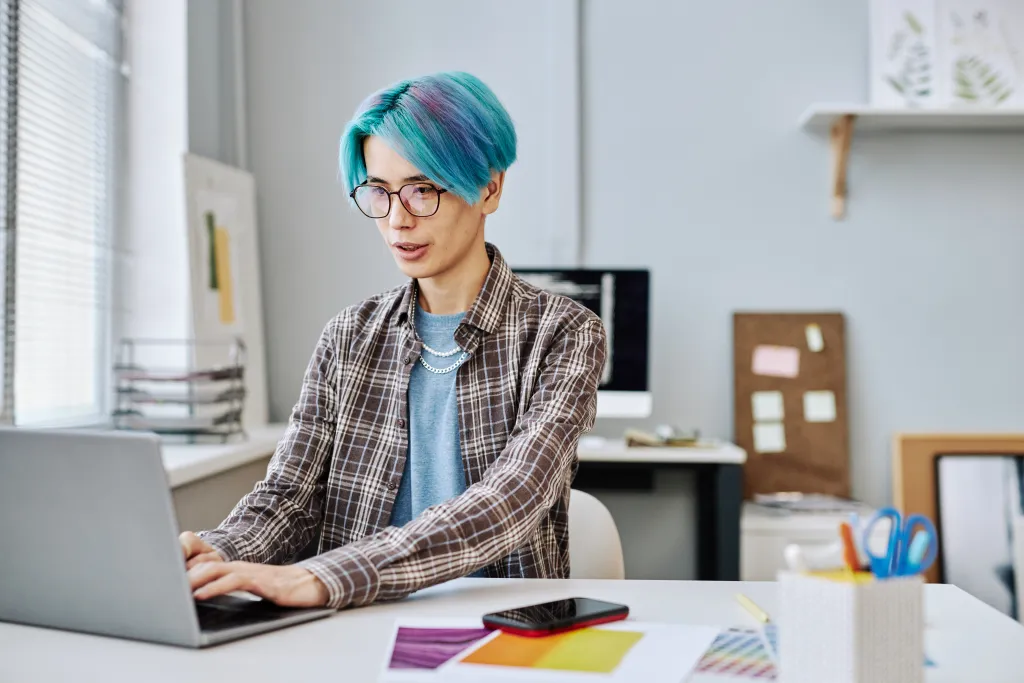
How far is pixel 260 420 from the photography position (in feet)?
10.1

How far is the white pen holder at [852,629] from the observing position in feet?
2.21

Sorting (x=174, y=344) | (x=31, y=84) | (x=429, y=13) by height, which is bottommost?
(x=174, y=344)

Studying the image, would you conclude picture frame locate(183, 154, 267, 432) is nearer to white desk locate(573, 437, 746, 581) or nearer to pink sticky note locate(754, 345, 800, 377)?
white desk locate(573, 437, 746, 581)

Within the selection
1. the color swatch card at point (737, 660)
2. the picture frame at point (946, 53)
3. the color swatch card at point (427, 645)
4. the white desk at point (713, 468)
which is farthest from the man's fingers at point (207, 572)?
the picture frame at point (946, 53)

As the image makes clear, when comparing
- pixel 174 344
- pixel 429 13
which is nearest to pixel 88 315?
pixel 174 344

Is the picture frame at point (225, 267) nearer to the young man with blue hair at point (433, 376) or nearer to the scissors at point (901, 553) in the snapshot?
the young man with blue hair at point (433, 376)

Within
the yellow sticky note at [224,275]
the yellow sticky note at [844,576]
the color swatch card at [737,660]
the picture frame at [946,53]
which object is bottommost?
the color swatch card at [737,660]

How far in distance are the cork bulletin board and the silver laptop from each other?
2331mm

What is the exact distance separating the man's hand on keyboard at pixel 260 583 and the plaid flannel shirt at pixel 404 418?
23 centimetres

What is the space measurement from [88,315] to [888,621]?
240 centimetres

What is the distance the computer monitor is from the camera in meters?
2.83

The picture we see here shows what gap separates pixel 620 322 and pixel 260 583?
6.65ft

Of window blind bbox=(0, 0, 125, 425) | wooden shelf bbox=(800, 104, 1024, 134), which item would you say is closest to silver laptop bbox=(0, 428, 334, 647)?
window blind bbox=(0, 0, 125, 425)

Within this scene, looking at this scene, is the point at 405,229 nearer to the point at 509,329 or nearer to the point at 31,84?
the point at 509,329
